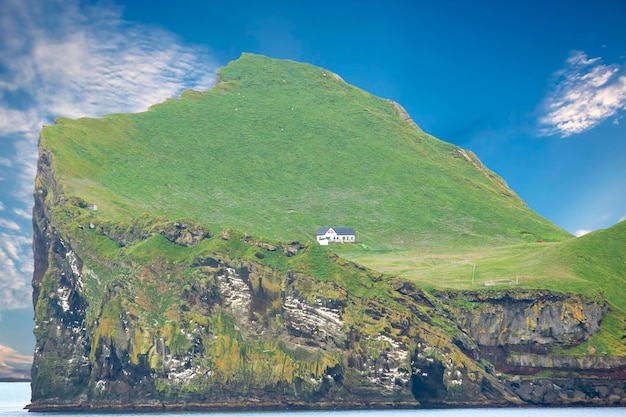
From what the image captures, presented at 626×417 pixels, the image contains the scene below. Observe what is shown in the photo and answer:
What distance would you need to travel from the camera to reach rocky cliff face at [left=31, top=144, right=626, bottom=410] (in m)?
136

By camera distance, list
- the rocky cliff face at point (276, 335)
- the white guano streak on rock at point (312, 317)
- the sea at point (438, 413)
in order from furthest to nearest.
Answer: the white guano streak on rock at point (312, 317) → the rocky cliff face at point (276, 335) → the sea at point (438, 413)

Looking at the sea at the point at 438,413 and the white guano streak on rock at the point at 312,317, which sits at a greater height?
the white guano streak on rock at the point at 312,317

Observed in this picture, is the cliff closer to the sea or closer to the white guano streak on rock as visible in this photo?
the white guano streak on rock

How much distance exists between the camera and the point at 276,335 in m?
140

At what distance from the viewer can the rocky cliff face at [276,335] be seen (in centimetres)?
13588

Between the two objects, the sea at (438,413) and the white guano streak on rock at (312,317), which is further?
the white guano streak on rock at (312,317)

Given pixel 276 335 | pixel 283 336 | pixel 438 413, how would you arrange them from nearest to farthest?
pixel 438 413 → pixel 283 336 → pixel 276 335

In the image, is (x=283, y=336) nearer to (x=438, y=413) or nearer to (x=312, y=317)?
(x=312, y=317)

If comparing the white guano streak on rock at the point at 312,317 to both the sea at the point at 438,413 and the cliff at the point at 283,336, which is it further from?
the sea at the point at 438,413

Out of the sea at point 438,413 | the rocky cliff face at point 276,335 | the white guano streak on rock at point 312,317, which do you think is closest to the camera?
the sea at point 438,413

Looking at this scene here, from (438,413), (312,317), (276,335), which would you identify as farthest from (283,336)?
(438,413)

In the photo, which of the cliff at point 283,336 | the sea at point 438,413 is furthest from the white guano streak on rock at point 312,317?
the sea at point 438,413

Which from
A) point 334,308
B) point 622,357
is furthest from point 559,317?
point 334,308

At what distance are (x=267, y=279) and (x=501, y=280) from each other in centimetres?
4705
